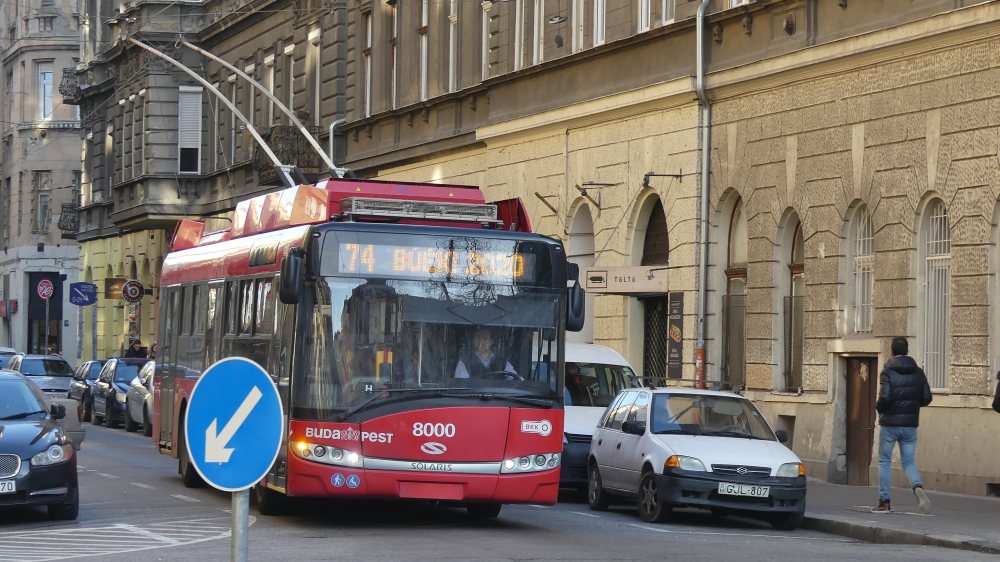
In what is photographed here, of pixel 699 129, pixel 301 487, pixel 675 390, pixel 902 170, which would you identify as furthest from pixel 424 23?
pixel 301 487

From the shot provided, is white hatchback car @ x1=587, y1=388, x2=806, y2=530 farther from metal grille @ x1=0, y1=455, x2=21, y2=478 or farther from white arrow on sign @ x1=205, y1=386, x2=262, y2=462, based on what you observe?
white arrow on sign @ x1=205, y1=386, x2=262, y2=462

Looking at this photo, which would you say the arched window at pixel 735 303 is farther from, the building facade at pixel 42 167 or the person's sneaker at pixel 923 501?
the building facade at pixel 42 167

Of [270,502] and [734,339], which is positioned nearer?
[270,502]

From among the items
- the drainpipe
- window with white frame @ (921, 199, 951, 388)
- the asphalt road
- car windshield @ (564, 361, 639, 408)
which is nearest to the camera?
the asphalt road

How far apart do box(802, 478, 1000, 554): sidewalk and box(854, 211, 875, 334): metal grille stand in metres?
2.69

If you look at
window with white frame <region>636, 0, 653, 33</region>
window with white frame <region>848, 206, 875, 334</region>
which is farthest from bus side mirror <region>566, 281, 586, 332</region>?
window with white frame <region>636, 0, 653, 33</region>

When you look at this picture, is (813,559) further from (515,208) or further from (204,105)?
(204,105)

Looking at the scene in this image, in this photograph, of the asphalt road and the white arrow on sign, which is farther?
the asphalt road

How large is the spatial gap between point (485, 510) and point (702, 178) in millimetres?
10889

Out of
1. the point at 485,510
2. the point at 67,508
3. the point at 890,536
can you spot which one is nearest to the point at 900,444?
the point at 890,536

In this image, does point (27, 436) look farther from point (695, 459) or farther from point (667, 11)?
point (667, 11)

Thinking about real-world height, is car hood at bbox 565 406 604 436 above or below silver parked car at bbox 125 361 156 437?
above

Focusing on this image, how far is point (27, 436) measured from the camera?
1805 centimetres

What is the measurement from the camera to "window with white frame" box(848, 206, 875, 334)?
25.4 metres
